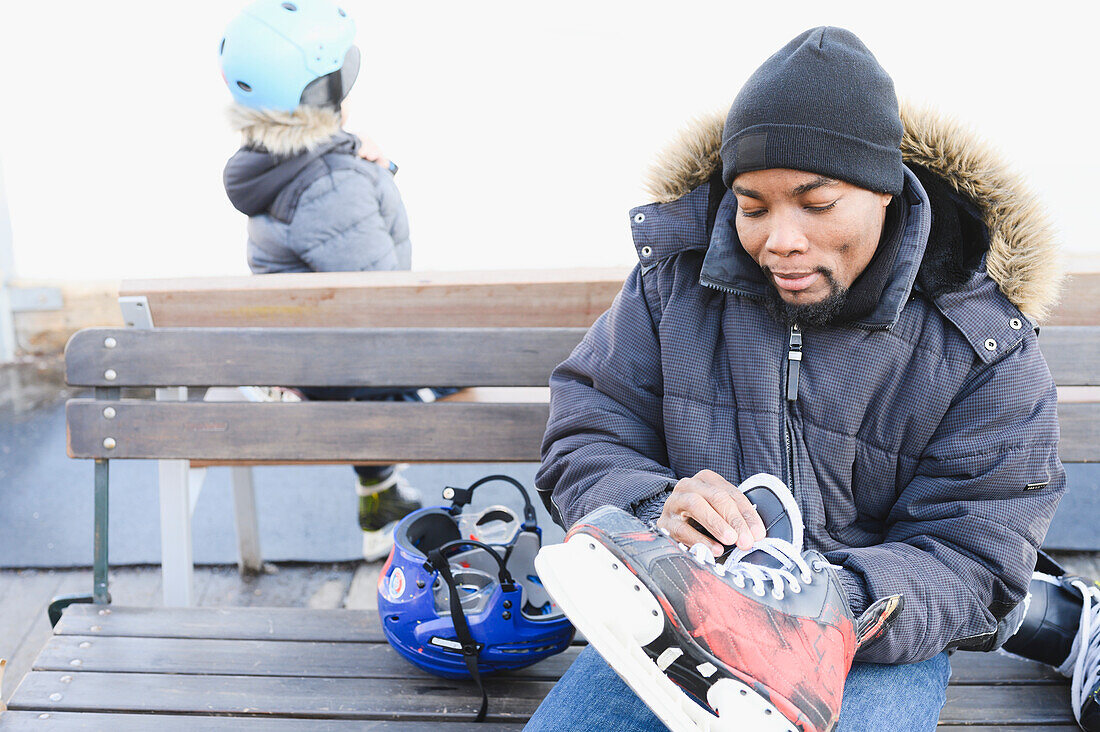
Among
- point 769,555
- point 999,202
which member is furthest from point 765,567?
point 999,202

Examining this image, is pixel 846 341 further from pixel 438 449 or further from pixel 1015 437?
pixel 438 449

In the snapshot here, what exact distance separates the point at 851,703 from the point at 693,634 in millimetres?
436

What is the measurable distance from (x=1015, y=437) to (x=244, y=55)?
2669mm

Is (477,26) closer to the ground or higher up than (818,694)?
higher up

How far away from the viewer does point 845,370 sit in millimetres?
1773

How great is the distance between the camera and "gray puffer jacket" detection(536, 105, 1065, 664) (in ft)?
5.44

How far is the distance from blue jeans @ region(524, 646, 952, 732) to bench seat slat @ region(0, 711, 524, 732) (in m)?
0.29

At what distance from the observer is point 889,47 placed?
6.79 m

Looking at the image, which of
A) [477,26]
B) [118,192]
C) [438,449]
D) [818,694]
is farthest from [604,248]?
[818,694]

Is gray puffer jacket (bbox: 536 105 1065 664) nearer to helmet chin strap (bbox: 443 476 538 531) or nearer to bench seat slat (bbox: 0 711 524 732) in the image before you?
helmet chin strap (bbox: 443 476 538 531)

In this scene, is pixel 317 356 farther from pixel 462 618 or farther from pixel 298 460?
pixel 462 618

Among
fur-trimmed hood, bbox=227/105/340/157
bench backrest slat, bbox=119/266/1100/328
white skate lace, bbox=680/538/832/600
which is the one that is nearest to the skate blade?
white skate lace, bbox=680/538/832/600

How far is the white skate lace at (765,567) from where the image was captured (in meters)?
1.47

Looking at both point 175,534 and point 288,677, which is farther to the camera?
point 175,534
